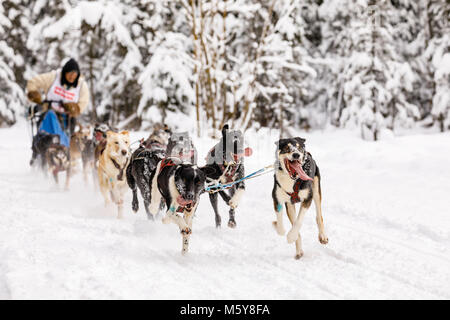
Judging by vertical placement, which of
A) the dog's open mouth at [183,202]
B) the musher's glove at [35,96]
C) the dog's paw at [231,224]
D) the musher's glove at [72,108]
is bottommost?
the dog's paw at [231,224]

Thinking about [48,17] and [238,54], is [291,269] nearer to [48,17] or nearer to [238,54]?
[238,54]

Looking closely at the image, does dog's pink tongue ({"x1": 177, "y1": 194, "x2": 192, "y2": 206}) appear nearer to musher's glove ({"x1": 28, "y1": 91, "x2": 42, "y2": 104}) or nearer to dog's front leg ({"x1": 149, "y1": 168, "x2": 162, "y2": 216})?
dog's front leg ({"x1": 149, "y1": 168, "x2": 162, "y2": 216})

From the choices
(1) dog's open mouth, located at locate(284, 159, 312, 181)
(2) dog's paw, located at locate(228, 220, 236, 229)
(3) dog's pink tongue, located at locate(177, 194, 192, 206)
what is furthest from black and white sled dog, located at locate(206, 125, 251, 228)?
(1) dog's open mouth, located at locate(284, 159, 312, 181)

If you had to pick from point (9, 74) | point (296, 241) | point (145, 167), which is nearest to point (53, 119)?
point (145, 167)

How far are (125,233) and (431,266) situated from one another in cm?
371

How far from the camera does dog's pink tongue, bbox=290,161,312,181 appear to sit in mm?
4484

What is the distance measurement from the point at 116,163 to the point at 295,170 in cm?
341

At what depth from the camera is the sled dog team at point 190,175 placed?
4734mm

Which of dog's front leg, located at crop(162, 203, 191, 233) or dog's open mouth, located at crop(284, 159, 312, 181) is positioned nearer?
dog's open mouth, located at crop(284, 159, 312, 181)

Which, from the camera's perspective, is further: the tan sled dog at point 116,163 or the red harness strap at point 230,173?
the tan sled dog at point 116,163

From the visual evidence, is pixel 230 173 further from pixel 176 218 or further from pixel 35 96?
pixel 35 96

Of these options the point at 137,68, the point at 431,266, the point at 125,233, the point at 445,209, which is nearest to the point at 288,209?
the point at 431,266

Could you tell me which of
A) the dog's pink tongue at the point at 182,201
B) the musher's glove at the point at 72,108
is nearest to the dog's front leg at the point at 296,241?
the dog's pink tongue at the point at 182,201

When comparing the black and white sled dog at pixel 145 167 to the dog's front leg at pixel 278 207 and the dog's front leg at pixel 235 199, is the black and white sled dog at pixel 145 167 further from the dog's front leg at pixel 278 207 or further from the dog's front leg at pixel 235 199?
the dog's front leg at pixel 278 207
